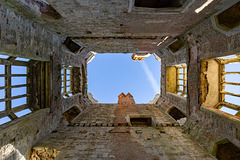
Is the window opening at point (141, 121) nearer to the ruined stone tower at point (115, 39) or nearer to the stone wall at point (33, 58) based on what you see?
the ruined stone tower at point (115, 39)

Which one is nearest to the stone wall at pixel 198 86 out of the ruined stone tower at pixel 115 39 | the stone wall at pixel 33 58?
the ruined stone tower at pixel 115 39

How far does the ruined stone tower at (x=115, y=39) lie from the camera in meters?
Answer: 3.32

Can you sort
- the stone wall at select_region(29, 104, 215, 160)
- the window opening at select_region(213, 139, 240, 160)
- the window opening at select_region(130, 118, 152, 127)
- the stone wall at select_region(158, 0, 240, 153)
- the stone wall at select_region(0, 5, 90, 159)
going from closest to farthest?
the stone wall at select_region(0, 5, 90, 159)
the stone wall at select_region(158, 0, 240, 153)
the window opening at select_region(213, 139, 240, 160)
the stone wall at select_region(29, 104, 215, 160)
the window opening at select_region(130, 118, 152, 127)

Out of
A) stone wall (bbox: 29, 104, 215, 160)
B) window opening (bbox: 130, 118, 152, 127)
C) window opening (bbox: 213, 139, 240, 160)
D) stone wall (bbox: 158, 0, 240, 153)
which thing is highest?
stone wall (bbox: 158, 0, 240, 153)

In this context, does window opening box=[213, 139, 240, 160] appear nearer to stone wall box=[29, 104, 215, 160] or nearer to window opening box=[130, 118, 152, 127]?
stone wall box=[29, 104, 215, 160]

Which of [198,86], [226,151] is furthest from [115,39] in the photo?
[226,151]

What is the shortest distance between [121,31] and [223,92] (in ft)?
16.0

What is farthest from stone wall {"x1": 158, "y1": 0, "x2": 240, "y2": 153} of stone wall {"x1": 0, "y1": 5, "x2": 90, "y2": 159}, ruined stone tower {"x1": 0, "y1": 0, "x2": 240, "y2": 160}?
stone wall {"x1": 0, "y1": 5, "x2": 90, "y2": 159}

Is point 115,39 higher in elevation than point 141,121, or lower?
higher

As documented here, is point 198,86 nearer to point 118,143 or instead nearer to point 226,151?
point 226,151

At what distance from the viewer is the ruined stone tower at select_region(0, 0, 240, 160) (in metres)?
3.32

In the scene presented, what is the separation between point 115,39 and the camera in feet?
20.4

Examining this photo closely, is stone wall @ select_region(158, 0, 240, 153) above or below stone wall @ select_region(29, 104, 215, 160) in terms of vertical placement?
above

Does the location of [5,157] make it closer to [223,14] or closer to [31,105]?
[31,105]
